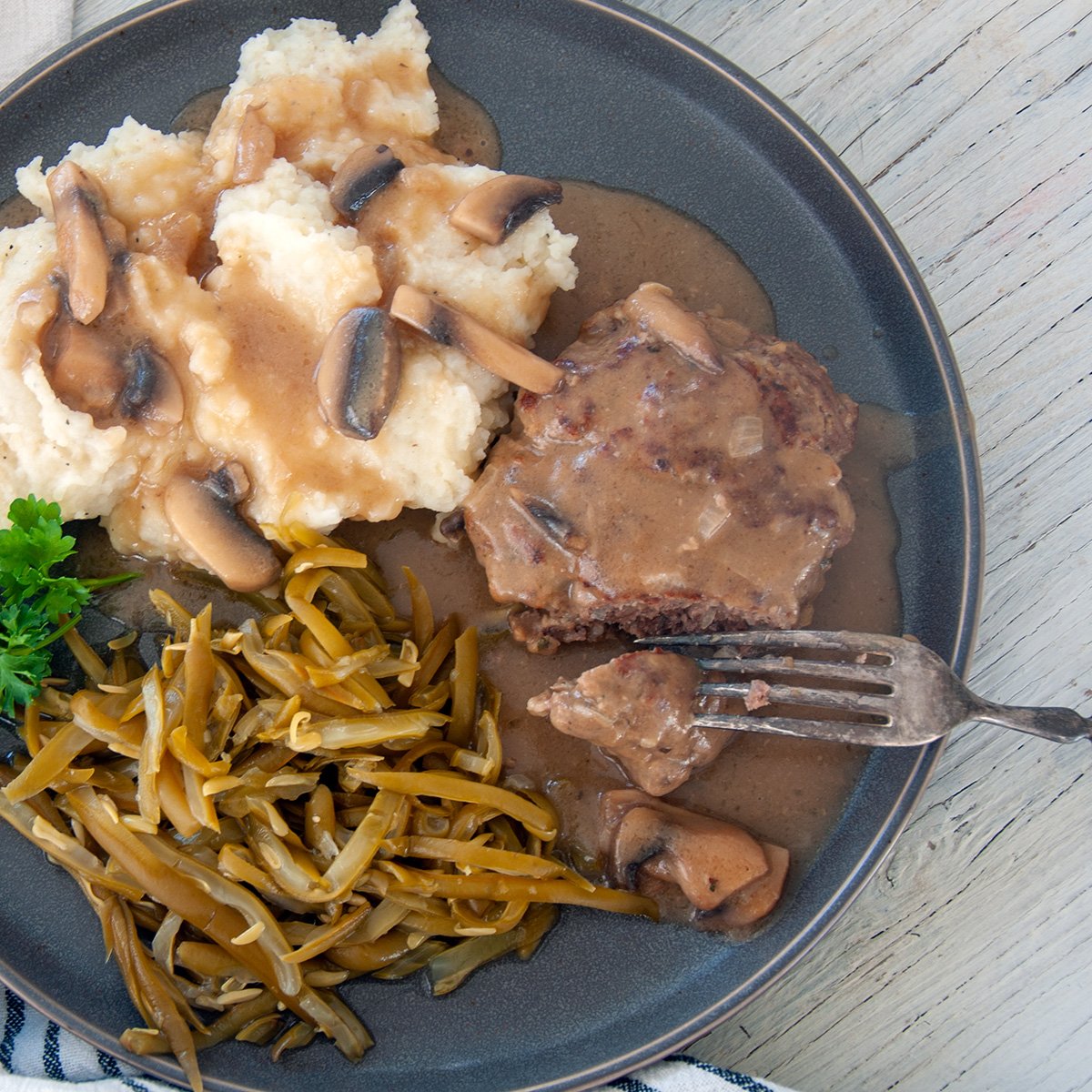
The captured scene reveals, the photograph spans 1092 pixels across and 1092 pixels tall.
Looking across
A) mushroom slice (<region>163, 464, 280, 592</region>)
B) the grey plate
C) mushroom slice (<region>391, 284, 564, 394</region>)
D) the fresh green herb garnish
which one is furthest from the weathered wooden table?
the fresh green herb garnish

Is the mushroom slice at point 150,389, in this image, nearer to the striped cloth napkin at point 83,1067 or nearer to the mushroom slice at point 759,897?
the striped cloth napkin at point 83,1067

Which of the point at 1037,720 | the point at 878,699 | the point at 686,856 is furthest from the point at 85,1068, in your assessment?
the point at 1037,720

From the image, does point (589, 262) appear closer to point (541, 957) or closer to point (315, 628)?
point (315, 628)

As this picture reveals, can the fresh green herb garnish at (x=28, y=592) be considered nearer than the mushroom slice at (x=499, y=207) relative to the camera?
Yes

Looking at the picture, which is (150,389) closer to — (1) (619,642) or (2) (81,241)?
(2) (81,241)

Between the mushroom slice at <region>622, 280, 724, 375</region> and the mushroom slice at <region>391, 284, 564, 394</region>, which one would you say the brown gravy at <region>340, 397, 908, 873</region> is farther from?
the mushroom slice at <region>622, 280, 724, 375</region>

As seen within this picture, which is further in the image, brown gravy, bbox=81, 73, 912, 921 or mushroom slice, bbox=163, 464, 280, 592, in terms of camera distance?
brown gravy, bbox=81, 73, 912, 921

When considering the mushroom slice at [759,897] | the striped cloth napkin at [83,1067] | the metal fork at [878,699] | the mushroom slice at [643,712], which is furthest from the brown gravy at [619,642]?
the striped cloth napkin at [83,1067]
